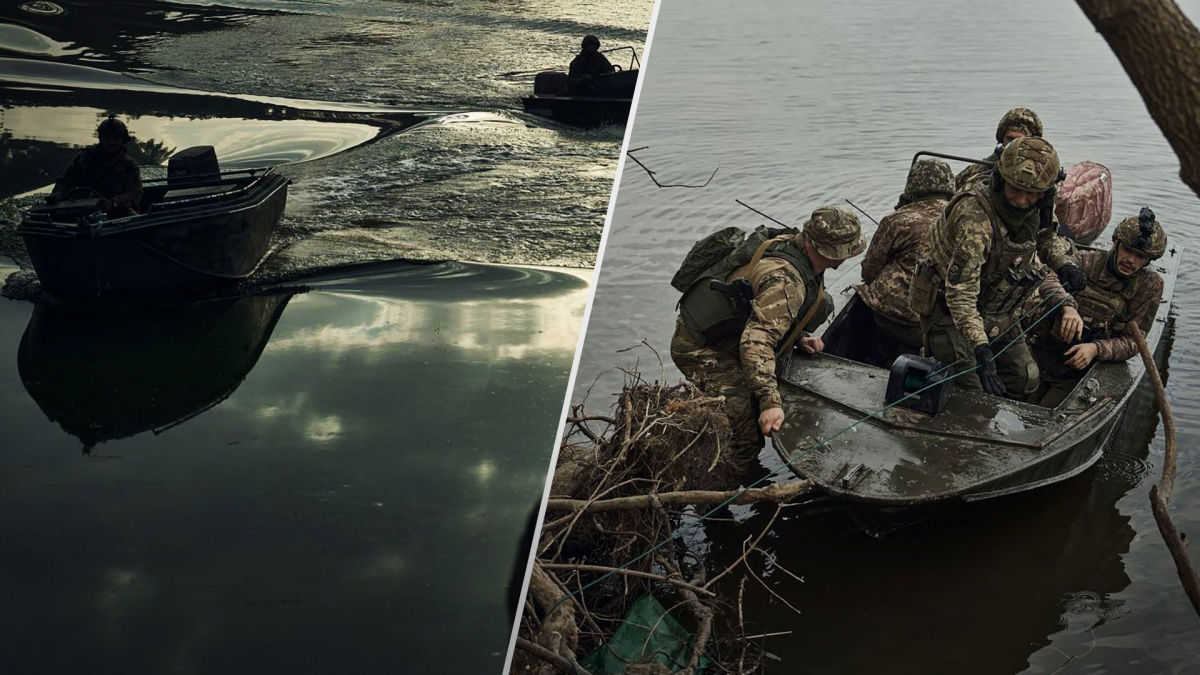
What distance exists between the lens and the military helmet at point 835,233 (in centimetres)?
433

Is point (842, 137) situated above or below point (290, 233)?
below

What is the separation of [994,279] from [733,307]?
1268mm

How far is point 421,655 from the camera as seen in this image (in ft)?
6.04

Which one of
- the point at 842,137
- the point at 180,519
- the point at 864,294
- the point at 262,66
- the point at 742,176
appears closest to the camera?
the point at 180,519

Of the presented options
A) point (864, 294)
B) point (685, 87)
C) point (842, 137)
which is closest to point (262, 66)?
point (864, 294)

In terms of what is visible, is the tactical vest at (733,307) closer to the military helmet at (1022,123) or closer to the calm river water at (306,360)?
the military helmet at (1022,123)

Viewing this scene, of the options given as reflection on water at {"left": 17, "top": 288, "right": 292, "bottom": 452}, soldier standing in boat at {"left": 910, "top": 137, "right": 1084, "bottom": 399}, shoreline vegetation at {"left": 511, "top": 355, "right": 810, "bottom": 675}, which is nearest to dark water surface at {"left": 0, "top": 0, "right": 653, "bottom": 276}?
reflection on water at {"left": 17, "top": 288, "right": 292, "bottom": 452}

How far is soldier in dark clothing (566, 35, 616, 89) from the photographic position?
2.20 meters

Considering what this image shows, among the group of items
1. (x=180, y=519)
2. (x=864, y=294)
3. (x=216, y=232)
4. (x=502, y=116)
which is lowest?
(x=864, y=294)

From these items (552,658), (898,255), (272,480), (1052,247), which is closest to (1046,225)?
(1052,247)

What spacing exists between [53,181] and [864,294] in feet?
15.0

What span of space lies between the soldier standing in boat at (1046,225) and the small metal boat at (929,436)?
0.44 m

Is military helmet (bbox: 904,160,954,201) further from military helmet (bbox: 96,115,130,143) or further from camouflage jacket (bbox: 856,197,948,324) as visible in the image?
military helmet (bbox: 96,115,130,143)

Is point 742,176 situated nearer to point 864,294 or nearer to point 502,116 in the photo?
point 864,294
